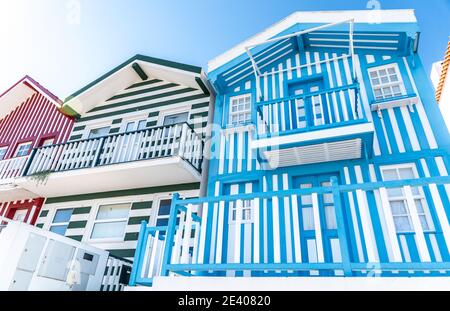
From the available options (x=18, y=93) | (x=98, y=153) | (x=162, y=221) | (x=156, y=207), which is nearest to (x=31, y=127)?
(x=18, y=93)

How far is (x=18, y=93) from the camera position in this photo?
14.5m

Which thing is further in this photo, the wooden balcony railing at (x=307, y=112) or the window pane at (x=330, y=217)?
the wooden balcony railing at (x=307, y=112)

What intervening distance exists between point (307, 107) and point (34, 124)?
12.5 metres

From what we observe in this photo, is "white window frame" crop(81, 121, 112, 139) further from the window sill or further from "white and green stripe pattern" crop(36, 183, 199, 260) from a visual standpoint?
the window sill

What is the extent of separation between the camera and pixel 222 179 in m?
7.84

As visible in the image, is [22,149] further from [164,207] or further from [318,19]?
[318,19]

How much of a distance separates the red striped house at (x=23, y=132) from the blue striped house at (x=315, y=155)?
21.7 ft

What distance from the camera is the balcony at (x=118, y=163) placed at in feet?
27.3

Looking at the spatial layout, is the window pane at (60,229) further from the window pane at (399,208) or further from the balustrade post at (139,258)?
the window pane at (399,208)

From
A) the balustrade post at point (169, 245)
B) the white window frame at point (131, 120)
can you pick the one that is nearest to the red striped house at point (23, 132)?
the white window frame at point (131, 120)

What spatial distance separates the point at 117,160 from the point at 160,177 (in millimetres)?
1504

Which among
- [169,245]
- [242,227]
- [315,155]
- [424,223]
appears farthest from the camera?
[315,155]

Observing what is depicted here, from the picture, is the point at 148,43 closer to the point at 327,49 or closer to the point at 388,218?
the point at 327,49

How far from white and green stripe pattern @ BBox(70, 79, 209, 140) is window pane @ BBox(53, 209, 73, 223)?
3058 mm
